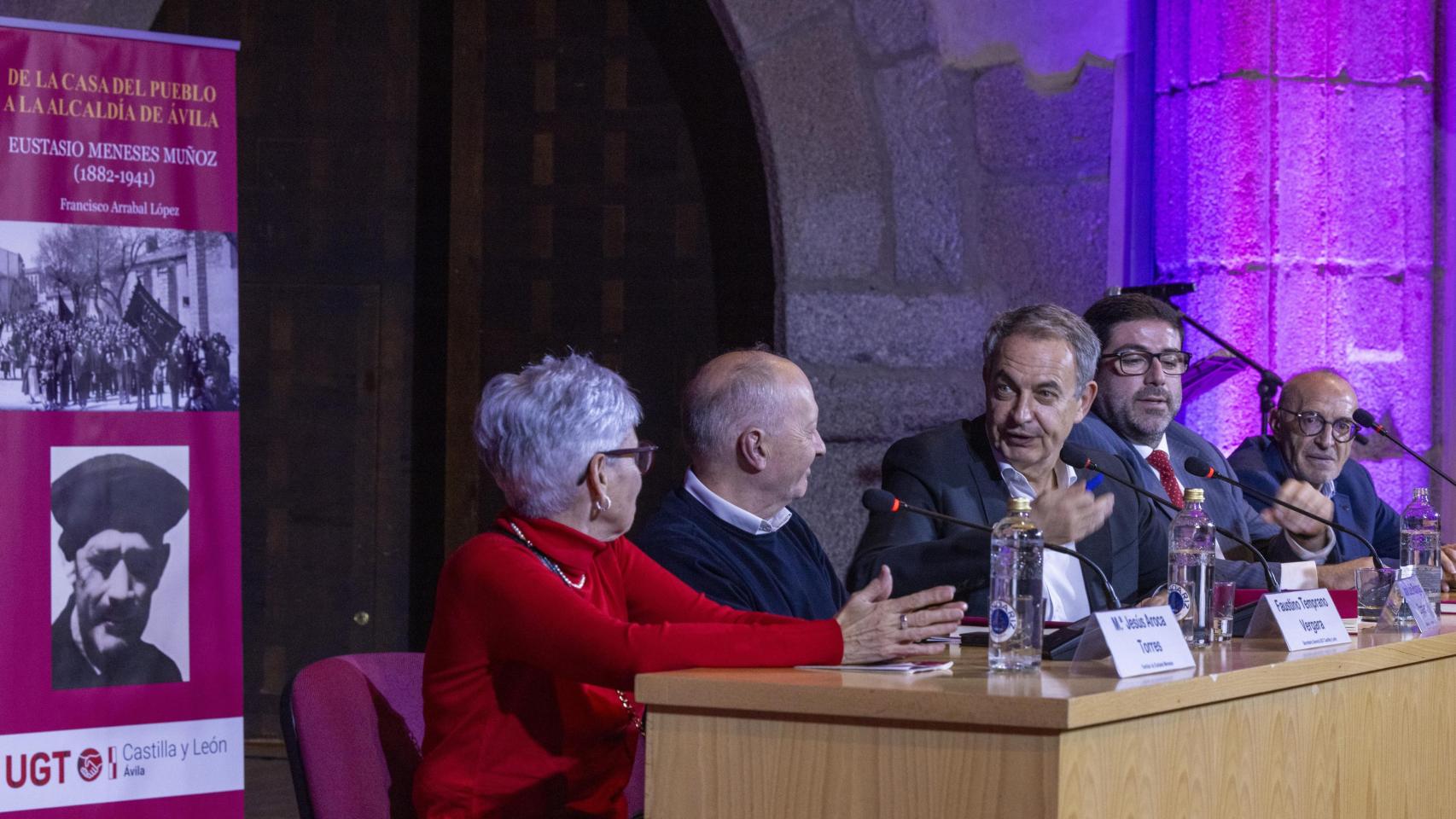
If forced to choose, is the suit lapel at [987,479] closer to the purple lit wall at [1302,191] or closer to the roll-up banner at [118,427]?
the roll-up banner at [118,427]

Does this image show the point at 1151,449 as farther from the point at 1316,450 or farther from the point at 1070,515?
the point at 1070,515

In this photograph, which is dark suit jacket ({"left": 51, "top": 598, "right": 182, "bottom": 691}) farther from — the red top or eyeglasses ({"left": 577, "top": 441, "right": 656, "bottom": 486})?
eyeglasses ({"left": 577, "top": 441, "right": 656, "bottom": 486})

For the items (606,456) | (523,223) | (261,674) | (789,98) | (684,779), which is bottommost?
(261,674)

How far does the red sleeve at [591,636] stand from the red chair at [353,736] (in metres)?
0.23

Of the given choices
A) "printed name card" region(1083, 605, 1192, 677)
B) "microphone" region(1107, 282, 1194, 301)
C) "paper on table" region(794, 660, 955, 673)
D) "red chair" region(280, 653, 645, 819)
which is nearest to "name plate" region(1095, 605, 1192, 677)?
"printed name card" region(1083, 605, 1192, 677)

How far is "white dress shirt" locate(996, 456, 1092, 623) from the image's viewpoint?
3.02 meters

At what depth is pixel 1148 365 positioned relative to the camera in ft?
12.6

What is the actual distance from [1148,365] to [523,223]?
1.94 m

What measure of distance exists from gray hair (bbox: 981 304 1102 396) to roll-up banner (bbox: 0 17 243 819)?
158 centimetres

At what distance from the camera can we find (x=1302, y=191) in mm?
4684

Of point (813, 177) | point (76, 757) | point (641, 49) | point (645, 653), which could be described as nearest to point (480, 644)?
point (645, 653)

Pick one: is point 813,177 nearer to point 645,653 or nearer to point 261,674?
point 261,674

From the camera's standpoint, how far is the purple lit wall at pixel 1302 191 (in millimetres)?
4676

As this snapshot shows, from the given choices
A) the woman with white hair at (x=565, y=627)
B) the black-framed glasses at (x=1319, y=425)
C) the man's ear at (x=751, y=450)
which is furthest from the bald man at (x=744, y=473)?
the black-framed glasses at (x=1319, y=425)
